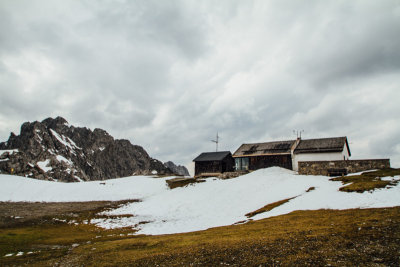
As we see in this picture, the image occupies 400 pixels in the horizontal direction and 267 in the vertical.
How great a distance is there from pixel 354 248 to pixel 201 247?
8676 millimetres

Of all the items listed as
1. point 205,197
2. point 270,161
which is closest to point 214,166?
point 270,161

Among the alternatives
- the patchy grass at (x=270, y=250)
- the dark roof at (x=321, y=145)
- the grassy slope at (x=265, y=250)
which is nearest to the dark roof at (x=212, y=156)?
the dark roof at (x=321, y=145)

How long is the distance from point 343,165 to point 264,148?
2228 centimetres

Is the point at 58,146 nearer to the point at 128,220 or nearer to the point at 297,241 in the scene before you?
the point at 128,220

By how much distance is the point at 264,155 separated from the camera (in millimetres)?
65125

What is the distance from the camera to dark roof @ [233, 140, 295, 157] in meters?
64.4

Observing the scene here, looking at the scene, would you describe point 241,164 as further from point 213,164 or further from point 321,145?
point 321,145

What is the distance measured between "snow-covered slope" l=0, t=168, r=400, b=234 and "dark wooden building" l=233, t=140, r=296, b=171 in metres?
7.78

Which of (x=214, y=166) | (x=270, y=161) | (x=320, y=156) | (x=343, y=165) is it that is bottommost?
(x=343, y=165)

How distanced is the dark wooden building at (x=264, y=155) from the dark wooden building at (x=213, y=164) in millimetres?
5409

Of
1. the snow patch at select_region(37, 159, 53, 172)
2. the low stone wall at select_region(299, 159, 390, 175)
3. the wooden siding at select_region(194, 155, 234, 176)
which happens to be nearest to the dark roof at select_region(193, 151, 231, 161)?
the wooden siding at select_region(194, 155, 234, 176)

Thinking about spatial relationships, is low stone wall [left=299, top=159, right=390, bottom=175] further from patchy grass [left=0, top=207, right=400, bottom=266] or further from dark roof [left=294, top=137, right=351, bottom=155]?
patchy grass [left=0, top=207, right=400, bottom=266]

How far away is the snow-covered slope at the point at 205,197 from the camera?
1113 inches

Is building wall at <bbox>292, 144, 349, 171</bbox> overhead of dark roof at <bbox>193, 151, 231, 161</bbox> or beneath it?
beneath
